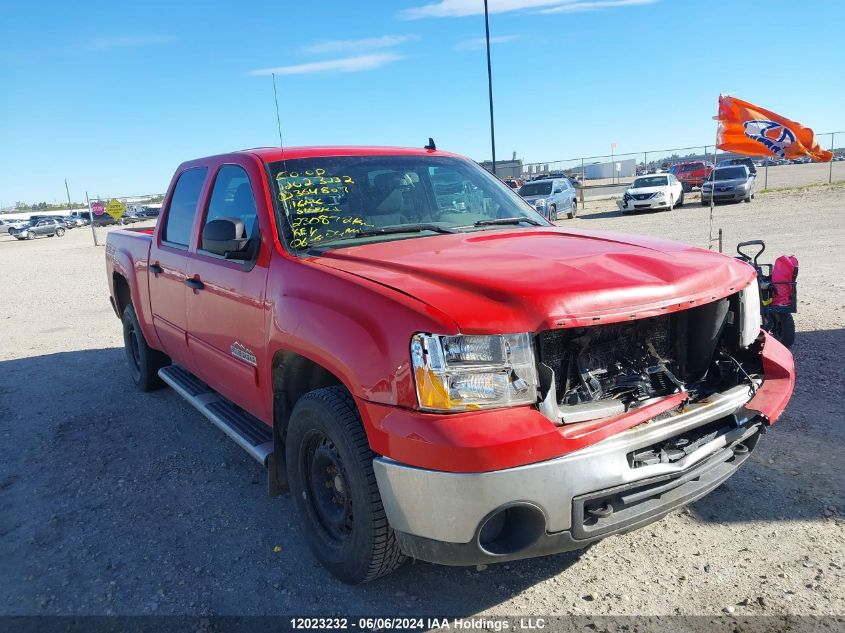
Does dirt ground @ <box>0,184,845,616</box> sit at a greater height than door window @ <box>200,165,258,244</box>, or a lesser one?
lesser

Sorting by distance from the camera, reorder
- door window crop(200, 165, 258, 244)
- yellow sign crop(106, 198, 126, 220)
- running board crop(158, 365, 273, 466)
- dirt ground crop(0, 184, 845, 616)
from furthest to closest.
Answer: yellow sign crop(106, 198, 126, 220) < door window crop(200, 165, 258, 244) < running board crop(158, 365, 273, 466) < dirt ground crop(0, 184, 845, 616)

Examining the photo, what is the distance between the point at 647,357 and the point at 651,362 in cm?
3

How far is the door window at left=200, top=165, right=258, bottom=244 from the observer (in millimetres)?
3586

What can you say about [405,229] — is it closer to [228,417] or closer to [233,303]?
[233,303]

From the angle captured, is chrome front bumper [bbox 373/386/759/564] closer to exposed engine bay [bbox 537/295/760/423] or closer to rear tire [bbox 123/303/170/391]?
exposed engine bay [bbox 537/295/760/423]

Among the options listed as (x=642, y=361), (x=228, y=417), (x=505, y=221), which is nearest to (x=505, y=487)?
(x=642, y=361)

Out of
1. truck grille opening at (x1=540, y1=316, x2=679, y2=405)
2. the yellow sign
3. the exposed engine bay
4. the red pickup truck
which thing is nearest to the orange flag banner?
the red pickup truck

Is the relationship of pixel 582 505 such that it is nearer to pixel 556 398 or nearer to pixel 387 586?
pixel 556 398

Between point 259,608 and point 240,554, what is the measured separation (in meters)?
0.47

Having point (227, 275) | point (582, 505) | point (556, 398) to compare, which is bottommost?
point (582, 505)

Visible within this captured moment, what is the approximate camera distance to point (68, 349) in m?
7.84

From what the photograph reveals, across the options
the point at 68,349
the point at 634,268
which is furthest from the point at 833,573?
the point at 68,349

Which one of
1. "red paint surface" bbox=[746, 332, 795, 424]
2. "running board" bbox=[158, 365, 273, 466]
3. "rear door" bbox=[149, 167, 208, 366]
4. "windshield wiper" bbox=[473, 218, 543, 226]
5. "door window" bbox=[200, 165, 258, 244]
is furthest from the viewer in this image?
"rear door" bbox=[149, 167, 208, 366]

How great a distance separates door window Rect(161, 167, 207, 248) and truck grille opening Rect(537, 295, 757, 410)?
2.87 metres
